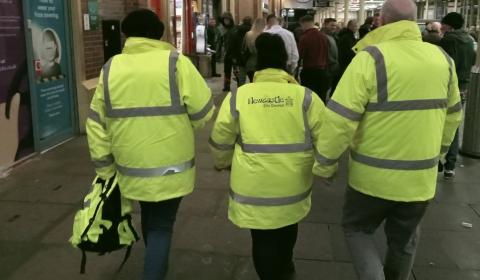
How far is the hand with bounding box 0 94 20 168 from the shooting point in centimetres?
583

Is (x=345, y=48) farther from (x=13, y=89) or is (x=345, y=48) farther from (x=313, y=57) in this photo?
(x=13, y=89)

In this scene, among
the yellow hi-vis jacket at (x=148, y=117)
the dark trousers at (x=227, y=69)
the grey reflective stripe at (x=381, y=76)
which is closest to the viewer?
the grey reflective stripe at (x=381, y=76)

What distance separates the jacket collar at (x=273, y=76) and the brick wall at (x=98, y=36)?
512cm

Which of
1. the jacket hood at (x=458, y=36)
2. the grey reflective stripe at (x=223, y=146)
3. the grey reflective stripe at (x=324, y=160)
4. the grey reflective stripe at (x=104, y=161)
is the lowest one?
the grey reflective stripe at (x=104, y=161)

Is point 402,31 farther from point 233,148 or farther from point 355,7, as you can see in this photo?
point 355,7

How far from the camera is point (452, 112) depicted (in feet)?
9.90

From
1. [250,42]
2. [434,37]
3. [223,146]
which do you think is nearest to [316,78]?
[250,42]

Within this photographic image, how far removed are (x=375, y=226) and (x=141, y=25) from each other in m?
1.62

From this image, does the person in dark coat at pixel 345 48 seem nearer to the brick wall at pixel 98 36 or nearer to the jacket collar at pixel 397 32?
the brick wall at pixel 98 36

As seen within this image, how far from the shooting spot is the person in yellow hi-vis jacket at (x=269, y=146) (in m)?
2.89

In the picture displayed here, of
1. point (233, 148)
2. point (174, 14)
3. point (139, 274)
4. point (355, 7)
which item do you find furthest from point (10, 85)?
point (355, 7)

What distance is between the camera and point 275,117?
2881 millimetres

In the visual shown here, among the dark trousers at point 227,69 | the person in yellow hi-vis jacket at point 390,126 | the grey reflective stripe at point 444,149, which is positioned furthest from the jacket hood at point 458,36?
the dark trousers at point 227,69

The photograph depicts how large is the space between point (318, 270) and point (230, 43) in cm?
773
